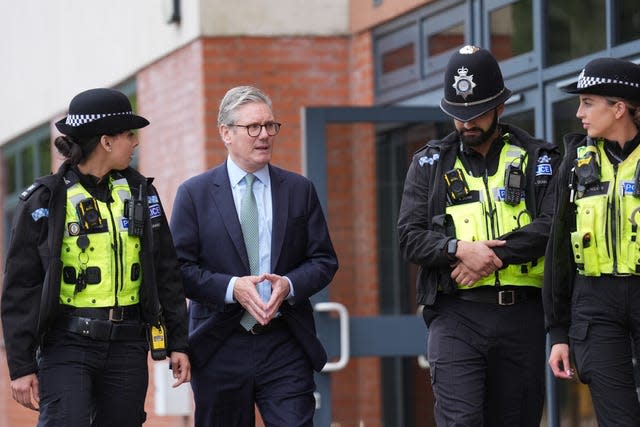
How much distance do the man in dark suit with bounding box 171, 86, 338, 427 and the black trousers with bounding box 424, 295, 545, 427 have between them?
65 cm

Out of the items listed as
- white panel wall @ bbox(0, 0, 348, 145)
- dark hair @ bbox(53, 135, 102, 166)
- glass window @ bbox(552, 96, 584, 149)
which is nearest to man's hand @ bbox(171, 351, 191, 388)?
dark hair @ bbox(53, 135, 102, 166)

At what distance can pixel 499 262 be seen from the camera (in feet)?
19.4

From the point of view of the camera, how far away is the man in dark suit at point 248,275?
641 centimetres

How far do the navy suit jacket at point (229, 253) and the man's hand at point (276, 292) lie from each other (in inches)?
2.9

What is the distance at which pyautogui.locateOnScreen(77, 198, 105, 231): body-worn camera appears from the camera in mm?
6125

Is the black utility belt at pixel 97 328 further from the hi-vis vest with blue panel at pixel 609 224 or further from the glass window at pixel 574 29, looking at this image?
the glass window at pixel 574 29

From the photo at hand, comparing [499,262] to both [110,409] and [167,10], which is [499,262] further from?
[167,10]

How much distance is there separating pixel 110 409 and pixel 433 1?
4.65 metres

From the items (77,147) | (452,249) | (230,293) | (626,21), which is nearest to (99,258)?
(77,147)

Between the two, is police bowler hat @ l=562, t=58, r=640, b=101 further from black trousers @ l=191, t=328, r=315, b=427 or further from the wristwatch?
black trousers @ l=191, t=328, r=315, b=427

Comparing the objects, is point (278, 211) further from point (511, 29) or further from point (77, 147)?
point (511, 29)

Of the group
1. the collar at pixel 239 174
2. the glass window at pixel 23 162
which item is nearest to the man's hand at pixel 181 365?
the collar at pixel 239 174

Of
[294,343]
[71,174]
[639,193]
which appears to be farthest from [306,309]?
[639,193]

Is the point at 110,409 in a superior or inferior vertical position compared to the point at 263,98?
inferior
